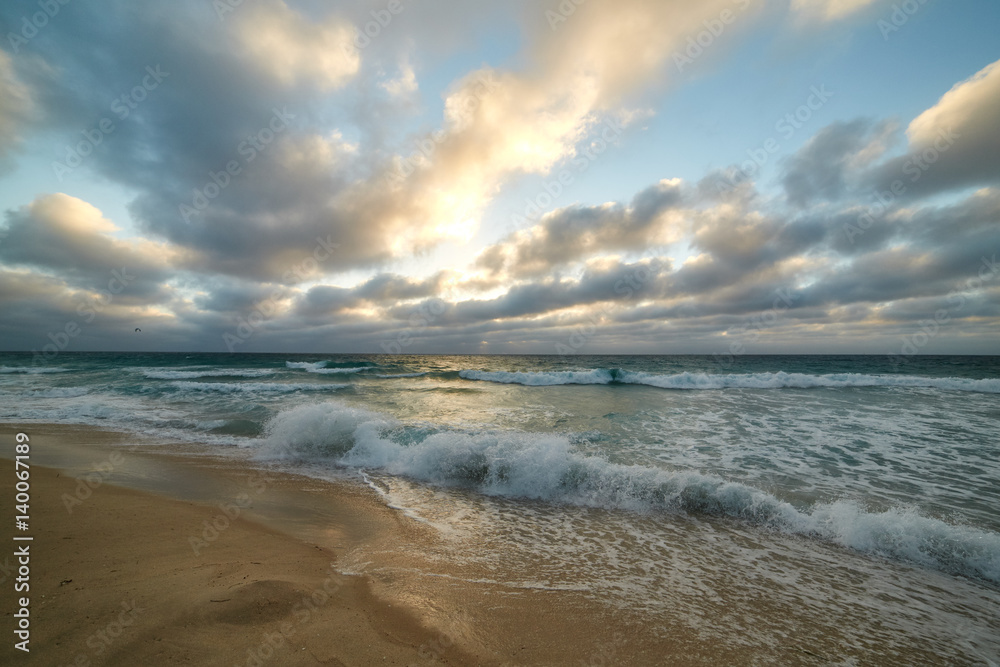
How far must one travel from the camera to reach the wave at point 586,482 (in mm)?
5547

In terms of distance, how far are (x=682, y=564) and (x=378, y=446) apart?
7.54m

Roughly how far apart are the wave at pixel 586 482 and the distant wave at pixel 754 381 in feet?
72.7

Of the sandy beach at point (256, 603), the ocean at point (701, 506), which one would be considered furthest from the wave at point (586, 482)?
the sandy beach at point (256, 603)

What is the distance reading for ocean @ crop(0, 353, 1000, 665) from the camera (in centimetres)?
413

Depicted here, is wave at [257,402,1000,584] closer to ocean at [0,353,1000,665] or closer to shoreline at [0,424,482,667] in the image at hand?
ocean at [0,353,1000,665]

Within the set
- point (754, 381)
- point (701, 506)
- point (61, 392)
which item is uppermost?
point (61, 392)

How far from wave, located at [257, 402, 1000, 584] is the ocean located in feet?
0.12

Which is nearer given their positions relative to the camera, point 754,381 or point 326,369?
point 754,381

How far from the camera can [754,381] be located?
2905cm

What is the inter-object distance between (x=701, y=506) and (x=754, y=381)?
1063 inches

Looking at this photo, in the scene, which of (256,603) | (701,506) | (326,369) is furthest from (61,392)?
(701,506)

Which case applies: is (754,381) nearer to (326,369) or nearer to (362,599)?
(362,599)

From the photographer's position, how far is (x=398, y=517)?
648 centimetres

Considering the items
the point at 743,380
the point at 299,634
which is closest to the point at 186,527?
the point at 299,634
